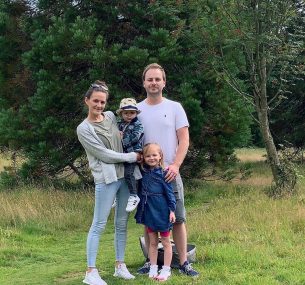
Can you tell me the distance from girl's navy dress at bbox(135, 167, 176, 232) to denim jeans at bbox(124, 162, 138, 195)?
119 millimetres

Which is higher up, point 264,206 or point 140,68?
point 140,68

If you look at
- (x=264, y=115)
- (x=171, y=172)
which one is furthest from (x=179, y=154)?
(x=264, y=115)

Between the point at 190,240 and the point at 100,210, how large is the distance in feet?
7.78

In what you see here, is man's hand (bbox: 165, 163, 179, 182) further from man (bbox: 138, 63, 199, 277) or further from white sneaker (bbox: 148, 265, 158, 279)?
white sneaker (bbox: 148, 265, 158, 279)

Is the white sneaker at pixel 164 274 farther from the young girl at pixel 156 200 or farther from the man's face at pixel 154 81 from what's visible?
the man's face at pixel 154 81

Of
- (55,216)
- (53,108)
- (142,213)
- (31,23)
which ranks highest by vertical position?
(31,23)

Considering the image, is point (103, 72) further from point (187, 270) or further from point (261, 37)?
point (187, 270)

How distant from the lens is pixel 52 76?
12172 millimetres

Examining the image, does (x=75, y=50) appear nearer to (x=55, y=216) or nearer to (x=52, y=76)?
(x=52, y=76)

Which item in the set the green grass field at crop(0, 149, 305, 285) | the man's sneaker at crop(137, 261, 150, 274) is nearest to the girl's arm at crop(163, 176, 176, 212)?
the green grass field at crop(0, 149, 305, 285)

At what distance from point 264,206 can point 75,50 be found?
5626 mm

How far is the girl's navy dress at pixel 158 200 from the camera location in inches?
219

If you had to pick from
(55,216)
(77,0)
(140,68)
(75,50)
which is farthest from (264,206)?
(77,0)

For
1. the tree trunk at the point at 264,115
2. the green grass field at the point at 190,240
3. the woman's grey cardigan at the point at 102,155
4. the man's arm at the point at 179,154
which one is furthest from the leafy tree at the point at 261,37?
the woman's grey cardigan at the point at 102,155
